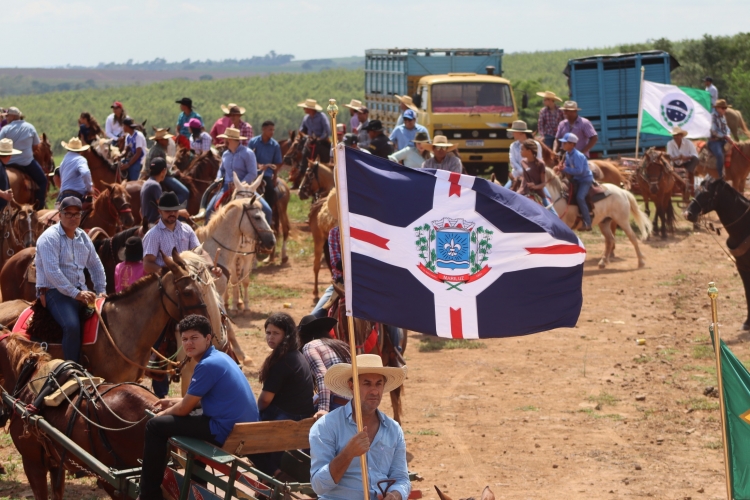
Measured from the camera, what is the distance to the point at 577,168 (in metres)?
19.1

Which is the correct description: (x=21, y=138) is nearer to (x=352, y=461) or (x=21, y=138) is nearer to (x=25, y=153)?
(x=25, y=153)

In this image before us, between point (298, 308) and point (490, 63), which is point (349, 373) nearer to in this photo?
point (298, 308)

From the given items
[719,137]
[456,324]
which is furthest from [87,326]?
[719,137]

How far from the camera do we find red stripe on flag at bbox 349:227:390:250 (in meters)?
6.07

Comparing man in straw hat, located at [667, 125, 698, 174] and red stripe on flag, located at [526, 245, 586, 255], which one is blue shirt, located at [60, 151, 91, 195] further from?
man in straw hat, located at [667, 125, 698, 174]

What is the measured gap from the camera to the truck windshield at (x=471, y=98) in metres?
26.1

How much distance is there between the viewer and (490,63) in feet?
105

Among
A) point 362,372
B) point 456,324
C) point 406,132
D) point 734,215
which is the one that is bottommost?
point 734,215

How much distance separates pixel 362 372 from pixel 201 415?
1.48 metres

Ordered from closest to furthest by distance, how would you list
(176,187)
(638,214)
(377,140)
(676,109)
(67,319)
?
(67,319) → (176,187) → (377,140) → (638,214) → (676,109)

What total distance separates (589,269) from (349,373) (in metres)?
14.6

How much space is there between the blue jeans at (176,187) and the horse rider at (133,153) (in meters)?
2.70

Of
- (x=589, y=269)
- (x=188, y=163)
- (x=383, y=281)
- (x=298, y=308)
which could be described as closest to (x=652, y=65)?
(x=589, y=269)

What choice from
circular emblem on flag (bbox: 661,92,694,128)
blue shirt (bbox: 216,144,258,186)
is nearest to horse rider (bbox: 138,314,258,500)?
blue shirt (bbox: 216,144,258,186)
